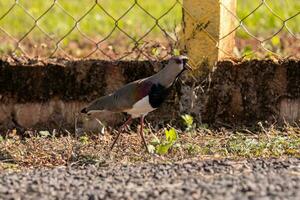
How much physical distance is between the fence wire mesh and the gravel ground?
1.24 meters

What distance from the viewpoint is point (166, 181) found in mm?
3066

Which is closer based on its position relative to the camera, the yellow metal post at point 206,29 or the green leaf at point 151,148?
the green leaf at point 151,148

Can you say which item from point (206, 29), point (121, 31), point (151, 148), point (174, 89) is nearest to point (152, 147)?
point (151, 148)

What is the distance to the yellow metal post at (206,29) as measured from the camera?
436cm

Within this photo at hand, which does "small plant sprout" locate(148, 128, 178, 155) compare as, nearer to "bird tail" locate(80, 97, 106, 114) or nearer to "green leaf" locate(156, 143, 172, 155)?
"green leaf" locate(156, 143, 172, 155)

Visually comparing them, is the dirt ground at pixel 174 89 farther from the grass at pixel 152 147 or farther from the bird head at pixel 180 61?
the bird head at pixel 180 61

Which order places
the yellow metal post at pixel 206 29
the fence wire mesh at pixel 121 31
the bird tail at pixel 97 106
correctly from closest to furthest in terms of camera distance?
the bird tail at pixel 97 106
the yellow metal post at pixel 206 29
the fence wire mesh at pixel 121 31

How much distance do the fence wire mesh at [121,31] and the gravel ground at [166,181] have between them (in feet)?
4.06

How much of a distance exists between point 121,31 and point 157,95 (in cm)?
123

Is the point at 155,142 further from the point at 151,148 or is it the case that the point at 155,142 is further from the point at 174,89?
the point at 174,89

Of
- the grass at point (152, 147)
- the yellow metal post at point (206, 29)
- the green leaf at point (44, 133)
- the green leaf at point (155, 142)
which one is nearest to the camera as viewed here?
the grass at point (152, 147)

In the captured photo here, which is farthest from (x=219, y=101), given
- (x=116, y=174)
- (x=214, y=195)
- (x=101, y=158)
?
(x=214, y=195)

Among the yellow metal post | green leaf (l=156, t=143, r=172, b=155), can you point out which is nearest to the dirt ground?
the yellow metal post

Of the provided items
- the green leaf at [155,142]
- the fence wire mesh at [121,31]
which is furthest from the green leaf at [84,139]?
the fence wire mesh at [121,31]
